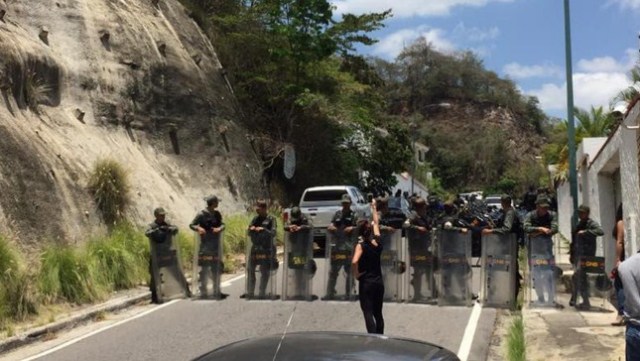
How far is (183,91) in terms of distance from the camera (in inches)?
1019

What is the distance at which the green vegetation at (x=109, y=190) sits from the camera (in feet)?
55.7

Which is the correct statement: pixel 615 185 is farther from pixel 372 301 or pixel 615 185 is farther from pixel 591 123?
pixel 591 123

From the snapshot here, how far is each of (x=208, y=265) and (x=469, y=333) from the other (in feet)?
16.8

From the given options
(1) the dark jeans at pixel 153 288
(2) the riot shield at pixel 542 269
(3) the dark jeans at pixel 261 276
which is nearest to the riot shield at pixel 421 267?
(2) the riot shield at pixel 542 269

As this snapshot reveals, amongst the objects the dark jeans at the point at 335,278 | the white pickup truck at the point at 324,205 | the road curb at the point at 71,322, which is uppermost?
the white pickup truck at the point at 324,205

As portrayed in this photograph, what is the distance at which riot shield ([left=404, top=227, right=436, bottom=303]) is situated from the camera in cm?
1236

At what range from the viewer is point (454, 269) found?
12.1 meters

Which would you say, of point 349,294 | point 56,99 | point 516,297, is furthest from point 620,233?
point 56,99

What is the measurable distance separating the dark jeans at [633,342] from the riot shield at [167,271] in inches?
359

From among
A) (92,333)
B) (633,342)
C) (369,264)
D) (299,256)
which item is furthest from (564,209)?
(633,342)

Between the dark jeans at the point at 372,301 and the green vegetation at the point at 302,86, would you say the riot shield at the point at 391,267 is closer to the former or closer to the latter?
the dark jeans at the point at 372,301

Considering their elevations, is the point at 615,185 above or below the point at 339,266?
above

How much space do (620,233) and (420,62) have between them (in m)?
85.7

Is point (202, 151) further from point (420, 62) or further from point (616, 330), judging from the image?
point (420, 62)
